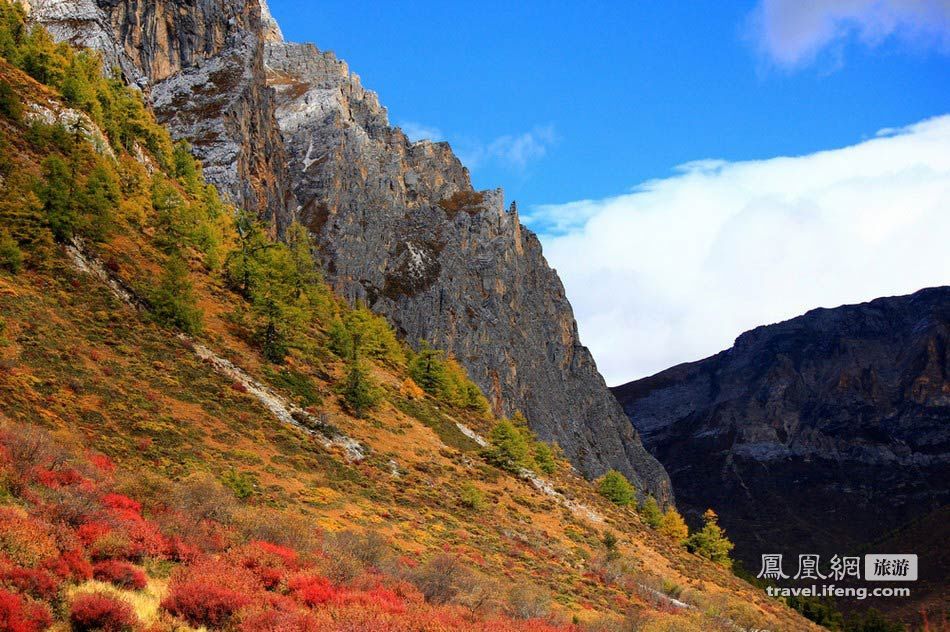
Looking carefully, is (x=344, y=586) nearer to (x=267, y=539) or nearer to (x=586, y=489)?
(x=267, y=539)

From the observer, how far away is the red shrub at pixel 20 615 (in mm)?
10430

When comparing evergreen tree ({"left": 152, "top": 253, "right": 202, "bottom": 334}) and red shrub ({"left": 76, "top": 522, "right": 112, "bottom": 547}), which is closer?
red shrub ({"left": 76, "top": 522, "right": 112, "bottom": 547})

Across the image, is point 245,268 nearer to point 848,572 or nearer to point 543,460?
point 543,460

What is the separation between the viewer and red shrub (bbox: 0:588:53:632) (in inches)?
411

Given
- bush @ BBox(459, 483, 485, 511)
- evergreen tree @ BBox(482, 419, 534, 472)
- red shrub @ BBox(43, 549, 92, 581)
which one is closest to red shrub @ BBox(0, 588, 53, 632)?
red shrub @ BBox(43, 549, 92, 581)

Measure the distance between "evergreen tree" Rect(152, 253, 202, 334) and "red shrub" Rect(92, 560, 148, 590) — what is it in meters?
31.3

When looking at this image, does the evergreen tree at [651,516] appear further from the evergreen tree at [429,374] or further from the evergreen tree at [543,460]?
the evergreen tree at [429,374]

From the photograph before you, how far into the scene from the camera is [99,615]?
1154 cm

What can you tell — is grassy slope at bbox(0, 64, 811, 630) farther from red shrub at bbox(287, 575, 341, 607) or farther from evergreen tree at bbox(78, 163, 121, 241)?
red shrub at bbox(287, 575, 341, 607)

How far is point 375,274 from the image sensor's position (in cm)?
14400

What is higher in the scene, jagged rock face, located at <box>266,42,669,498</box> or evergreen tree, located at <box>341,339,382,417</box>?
jagged rock face, located at <box>266,42,669,498</box>

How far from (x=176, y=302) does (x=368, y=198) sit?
111 m

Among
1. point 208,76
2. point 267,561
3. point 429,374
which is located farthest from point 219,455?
point 208,76

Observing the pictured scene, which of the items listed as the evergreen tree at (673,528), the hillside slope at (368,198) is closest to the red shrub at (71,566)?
the evergreen tree at (673,528)
